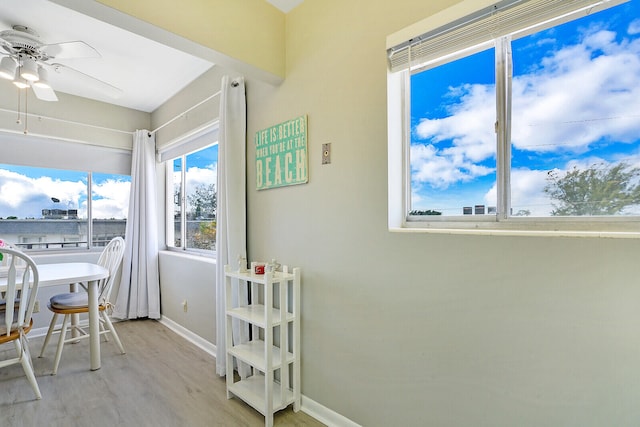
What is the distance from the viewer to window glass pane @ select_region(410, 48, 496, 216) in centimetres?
131

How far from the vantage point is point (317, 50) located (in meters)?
1.81

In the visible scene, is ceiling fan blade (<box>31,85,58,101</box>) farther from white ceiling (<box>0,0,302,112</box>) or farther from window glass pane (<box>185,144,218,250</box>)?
window glass pane (<box>185,144,218,250</box>)

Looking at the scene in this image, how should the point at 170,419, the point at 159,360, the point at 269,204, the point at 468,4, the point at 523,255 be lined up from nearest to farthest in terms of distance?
the point at 523,255
the point at 468,4
the point at 170,419
the point at 269,204
the point at 159,360

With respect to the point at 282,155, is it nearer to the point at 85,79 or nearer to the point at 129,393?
the point at 85,79

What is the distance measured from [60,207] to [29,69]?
1.83 metres

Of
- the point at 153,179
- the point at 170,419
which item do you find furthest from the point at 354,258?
the point at 153,179

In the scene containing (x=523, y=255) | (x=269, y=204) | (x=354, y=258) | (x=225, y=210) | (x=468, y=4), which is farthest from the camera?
(x=225, y=210)

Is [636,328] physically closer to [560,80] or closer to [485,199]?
[485,199]

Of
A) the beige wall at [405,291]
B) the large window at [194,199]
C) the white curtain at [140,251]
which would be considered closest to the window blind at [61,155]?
the white curtain at [140,251]

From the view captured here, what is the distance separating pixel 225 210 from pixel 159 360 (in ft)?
4.67

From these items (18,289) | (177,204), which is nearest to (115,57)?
(177,204)

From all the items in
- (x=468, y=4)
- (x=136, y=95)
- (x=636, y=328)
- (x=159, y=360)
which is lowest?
(x=159, y=360)

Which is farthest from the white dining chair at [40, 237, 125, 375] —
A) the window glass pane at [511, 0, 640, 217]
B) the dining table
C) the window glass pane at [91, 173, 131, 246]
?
the window glass pane at [511, 0, 640, 217]

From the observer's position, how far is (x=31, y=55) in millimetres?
2139
